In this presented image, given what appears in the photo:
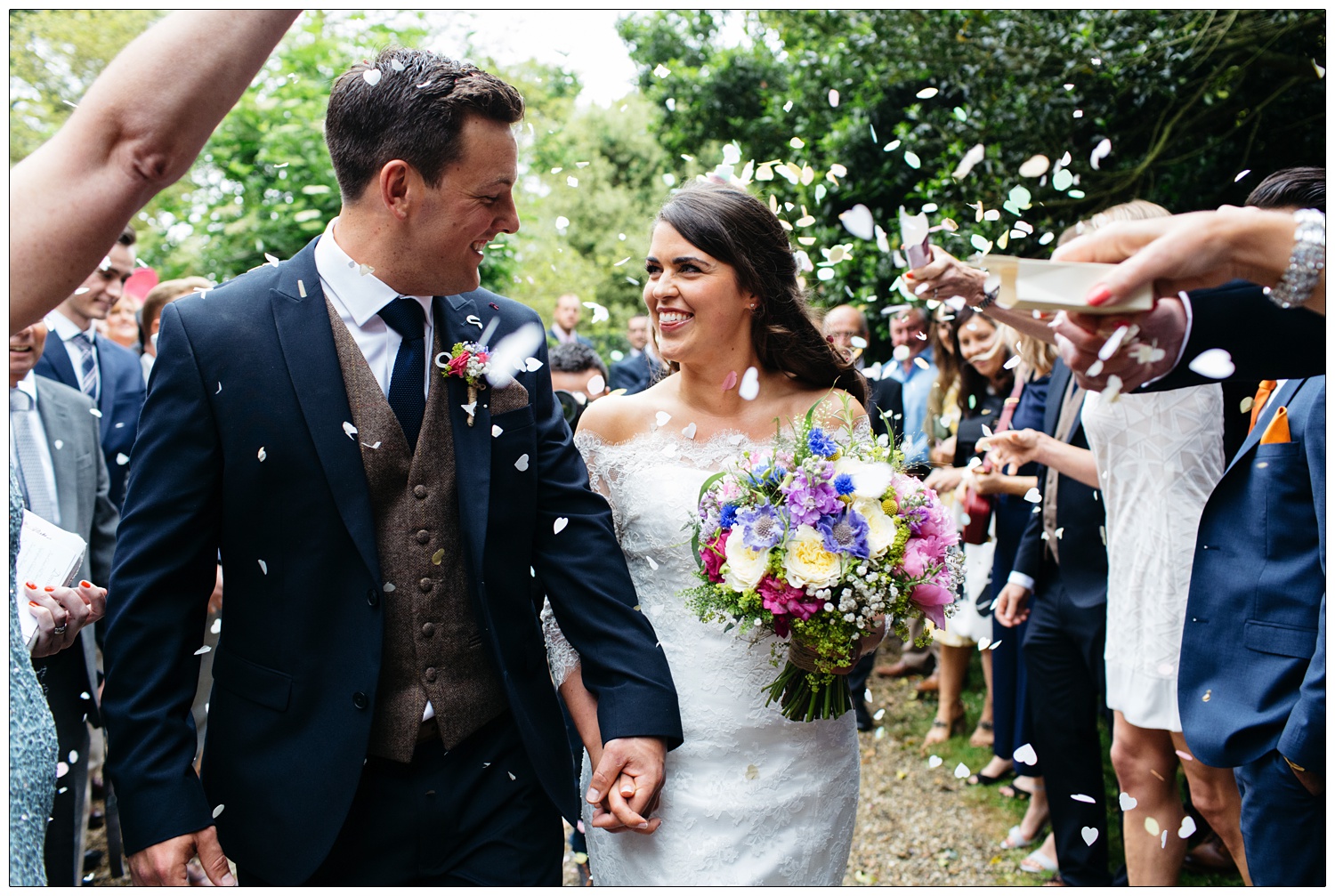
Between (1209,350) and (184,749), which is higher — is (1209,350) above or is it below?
above

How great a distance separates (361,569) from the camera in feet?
7.45

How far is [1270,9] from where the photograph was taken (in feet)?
20.6

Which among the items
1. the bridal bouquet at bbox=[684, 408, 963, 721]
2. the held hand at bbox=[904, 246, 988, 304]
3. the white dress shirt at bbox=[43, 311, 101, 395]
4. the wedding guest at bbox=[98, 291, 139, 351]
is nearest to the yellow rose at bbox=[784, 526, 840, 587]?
the bridal bouquet at bbox=[684, 408, 963, 721]

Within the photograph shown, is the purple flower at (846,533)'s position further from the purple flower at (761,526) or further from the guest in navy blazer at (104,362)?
the guest in navy blazer at (104,362)

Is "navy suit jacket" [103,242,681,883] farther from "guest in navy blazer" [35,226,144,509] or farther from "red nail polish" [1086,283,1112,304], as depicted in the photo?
"guest in navy blazer" [35,226,144,509]

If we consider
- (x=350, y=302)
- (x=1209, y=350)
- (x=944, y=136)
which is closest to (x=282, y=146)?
(x=944, y=136)

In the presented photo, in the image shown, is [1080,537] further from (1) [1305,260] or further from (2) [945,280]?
(1) [1305,260]

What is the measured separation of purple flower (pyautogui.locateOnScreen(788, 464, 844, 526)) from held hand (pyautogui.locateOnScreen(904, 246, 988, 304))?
0.60 metres

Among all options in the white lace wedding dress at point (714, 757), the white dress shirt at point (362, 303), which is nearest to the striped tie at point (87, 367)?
the white lace wedding dress at point (714, 757)

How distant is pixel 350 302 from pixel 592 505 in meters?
0.82

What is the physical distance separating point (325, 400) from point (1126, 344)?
65.9 inches

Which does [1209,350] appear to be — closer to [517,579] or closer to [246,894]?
[517,579]

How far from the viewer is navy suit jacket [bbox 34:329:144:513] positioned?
5430mm

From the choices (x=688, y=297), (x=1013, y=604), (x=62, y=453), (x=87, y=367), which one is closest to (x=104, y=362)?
A: (x=87, y=367)
